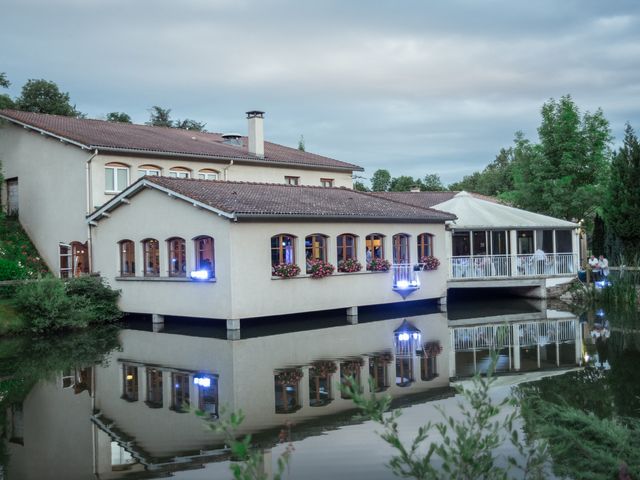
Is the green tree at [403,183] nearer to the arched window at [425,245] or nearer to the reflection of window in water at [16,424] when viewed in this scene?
the arched window at [425,245]

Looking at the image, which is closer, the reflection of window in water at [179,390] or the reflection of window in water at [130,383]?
the reflection of window in water at [179,390]

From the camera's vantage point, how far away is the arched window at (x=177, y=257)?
19.8 metres

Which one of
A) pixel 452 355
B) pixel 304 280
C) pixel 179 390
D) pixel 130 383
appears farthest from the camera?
pixel 304 280

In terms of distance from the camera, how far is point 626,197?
86.9ft

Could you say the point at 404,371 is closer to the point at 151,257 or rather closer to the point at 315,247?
the point at 315,247

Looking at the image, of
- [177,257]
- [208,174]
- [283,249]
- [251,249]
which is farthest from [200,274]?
[208,174]

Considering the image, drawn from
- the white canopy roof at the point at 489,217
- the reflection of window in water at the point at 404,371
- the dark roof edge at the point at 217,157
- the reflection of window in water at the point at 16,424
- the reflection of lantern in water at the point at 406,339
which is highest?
the dark roof edge at the point at 217,157

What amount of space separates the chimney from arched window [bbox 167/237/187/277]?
1009 centimetres

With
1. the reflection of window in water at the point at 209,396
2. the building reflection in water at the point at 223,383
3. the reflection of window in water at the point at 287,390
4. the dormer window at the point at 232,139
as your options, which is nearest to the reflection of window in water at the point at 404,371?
the building reflection in water at the point at 223,383

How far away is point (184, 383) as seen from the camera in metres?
11.8

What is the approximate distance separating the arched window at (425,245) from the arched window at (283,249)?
560cm

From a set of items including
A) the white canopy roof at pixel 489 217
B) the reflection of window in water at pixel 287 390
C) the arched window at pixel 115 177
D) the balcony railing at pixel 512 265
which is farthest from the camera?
the white canopy roof at pixel 489 217

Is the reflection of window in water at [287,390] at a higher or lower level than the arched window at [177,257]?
lower

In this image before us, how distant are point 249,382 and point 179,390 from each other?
1162mm
